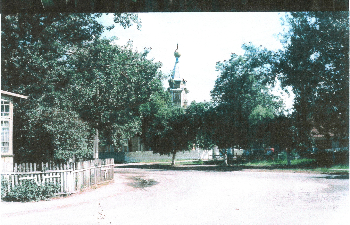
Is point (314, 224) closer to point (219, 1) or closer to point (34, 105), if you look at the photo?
point (219, 1)

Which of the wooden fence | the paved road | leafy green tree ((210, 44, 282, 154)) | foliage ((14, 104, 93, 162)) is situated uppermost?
leafy green tree ((210, 44, 282, 154))

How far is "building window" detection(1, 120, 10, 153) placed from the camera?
6.15 metres

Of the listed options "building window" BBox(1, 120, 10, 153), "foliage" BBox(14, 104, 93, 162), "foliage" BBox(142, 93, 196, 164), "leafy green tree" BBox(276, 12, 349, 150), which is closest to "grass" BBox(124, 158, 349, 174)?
"leafy green tree" BBox(276, 12, 349, 150)

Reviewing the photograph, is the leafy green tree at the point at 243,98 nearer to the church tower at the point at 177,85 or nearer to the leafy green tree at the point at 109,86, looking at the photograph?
the church tower at the point at 177,85

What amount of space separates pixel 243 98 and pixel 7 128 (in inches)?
263

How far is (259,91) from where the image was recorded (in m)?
8.00

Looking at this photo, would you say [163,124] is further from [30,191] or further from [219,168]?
[219,168]

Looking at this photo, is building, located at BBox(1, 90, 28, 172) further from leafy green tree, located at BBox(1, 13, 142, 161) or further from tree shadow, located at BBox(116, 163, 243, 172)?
tree shadow, located at BBox(116, 163, 243, 172)

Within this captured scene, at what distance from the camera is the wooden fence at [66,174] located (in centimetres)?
690

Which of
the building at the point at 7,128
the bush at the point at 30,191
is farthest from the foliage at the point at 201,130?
the building at the point at 7,128

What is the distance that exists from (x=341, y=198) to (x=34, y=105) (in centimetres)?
726

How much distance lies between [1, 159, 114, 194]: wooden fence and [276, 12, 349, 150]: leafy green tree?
520cm

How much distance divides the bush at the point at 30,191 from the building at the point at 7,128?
0.56 meters

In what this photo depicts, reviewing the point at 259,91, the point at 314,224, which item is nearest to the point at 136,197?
the point at 314,224
